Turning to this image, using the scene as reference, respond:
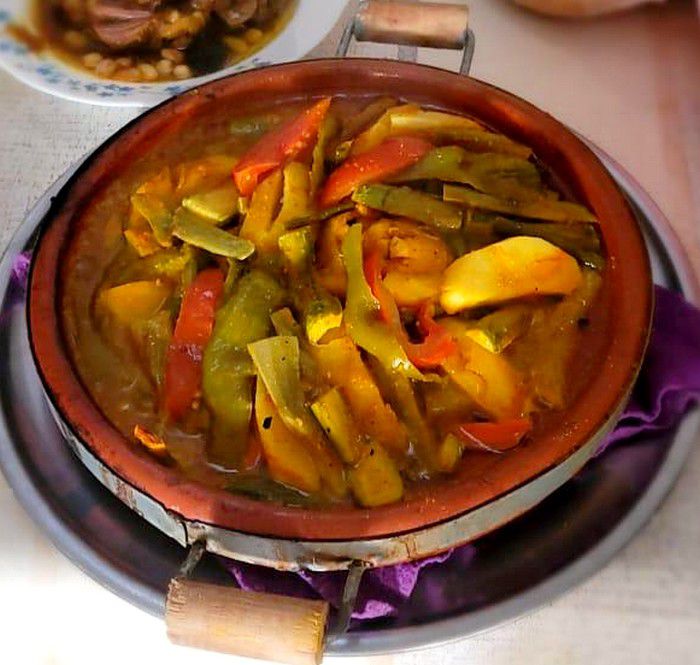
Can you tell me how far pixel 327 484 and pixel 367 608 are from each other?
10 centimetres

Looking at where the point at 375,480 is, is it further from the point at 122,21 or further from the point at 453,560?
the point at 122,21

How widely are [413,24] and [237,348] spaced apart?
0.40 metres

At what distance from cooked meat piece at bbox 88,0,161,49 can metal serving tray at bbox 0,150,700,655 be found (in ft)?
1.74

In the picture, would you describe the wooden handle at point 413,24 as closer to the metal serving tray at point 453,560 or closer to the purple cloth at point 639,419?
the purple cloth at point 639,419

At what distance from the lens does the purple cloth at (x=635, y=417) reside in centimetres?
71

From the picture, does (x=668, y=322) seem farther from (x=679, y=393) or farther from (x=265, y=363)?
(x=265, y=363)

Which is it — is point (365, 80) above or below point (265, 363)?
above

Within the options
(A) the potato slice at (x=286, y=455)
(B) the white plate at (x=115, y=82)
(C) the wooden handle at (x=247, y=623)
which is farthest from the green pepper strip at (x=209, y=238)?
(B) the white plate at (x=115, y=82)

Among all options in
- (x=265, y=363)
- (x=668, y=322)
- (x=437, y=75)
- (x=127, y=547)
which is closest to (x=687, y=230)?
(x=668, y=322)

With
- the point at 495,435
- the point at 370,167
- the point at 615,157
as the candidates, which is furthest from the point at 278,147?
the point at 615,157

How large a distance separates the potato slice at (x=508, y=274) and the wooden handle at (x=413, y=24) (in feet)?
0.94

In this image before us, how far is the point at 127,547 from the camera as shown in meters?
0.74

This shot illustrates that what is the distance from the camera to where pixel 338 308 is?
70 cm

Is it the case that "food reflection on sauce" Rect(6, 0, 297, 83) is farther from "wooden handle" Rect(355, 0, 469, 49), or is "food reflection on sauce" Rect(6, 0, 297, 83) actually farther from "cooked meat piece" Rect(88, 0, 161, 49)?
"wooden handle" Rect(355, 0, 469, 49)
